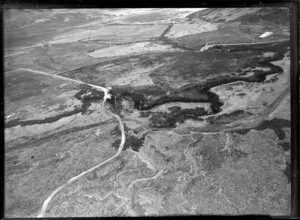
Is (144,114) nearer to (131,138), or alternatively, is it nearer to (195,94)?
(131,138)

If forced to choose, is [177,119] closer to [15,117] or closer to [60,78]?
[60,78]

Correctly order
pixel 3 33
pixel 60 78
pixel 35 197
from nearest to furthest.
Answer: pixel 35 197 < pixel 3 33 < pixel 60 78

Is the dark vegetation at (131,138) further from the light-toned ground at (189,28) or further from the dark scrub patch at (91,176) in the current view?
the light-toned ground at (189,28)

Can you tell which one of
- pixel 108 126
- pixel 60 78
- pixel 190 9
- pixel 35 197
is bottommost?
pixel 35 197

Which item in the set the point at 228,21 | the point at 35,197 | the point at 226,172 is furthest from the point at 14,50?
the point at 226,172

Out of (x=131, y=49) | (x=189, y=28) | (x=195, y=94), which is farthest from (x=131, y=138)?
(x=189, y=28)

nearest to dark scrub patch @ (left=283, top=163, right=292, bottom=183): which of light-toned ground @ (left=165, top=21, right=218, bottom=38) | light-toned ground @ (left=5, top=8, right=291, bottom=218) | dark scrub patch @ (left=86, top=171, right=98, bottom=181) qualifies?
light-toned ground @ (left=5, top=8, right=291, bottom=218)

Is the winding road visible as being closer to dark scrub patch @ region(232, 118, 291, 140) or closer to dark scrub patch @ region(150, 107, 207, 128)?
dark scrub patch @ region(150, 107, 207, 128)
